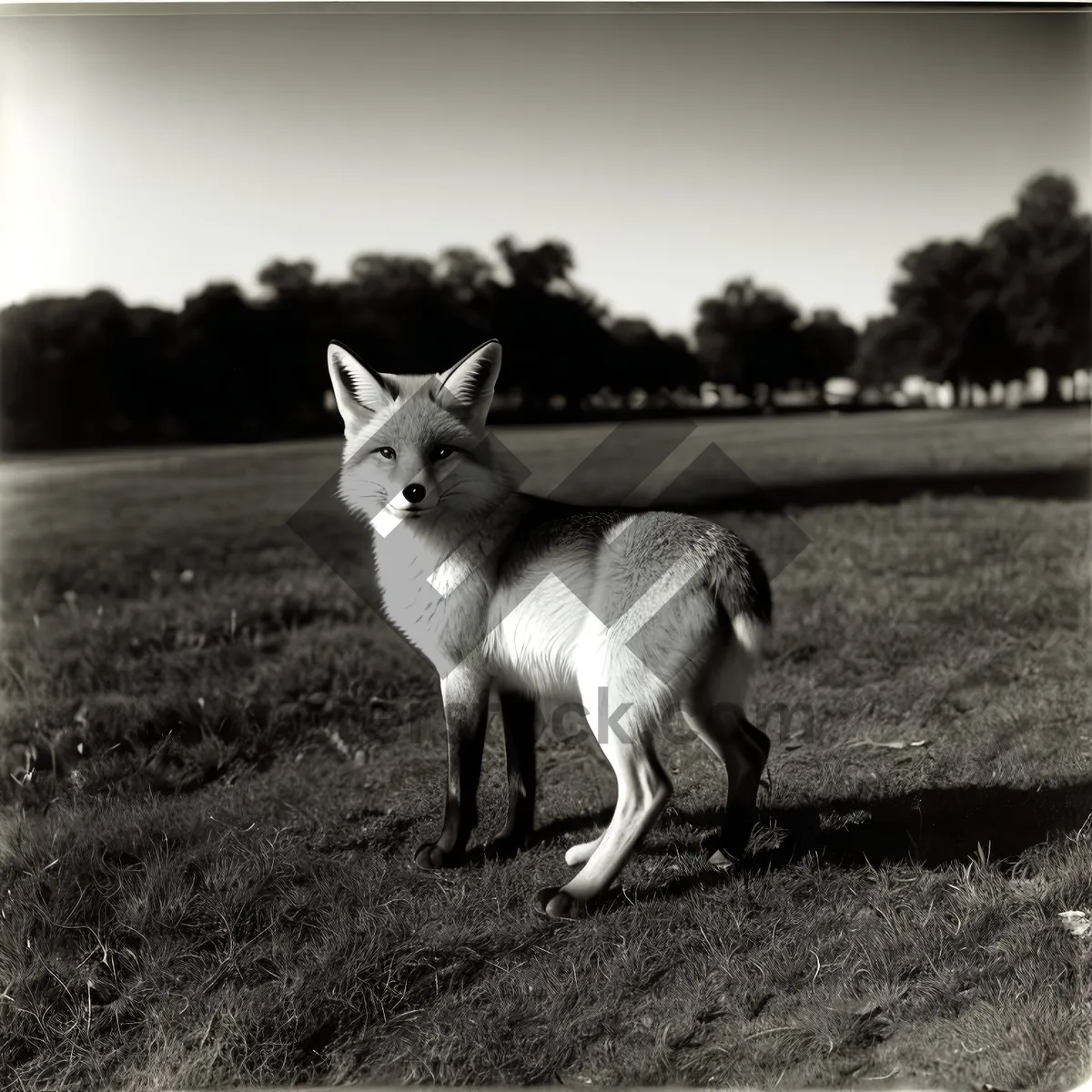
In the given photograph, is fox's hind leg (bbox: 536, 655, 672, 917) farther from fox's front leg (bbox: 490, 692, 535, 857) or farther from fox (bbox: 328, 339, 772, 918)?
fox's front leg (bbox: 490, 692, 535, 857)

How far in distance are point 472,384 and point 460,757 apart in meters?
1.48

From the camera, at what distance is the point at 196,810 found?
461 centimetres

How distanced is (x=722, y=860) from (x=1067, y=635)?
3.07 m

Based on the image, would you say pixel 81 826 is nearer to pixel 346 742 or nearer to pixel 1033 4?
pixel 346 742

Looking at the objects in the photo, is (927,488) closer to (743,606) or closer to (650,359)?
(650,359)

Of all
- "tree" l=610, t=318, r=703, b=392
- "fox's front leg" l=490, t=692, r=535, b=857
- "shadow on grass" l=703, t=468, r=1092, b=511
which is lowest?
"fox's front leg" l=490, t=692, r=535, b=857

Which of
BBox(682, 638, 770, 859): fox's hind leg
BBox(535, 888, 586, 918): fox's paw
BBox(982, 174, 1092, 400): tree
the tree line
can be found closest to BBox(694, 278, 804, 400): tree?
the tree line

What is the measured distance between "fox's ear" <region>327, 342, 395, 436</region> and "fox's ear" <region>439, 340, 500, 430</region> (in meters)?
0.23

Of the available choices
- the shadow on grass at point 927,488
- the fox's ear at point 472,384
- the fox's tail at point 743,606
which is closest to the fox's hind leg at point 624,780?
the fox's tail at point 743,606

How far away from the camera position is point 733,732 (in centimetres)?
382

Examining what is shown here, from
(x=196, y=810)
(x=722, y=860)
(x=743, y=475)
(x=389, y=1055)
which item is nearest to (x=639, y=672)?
(x=722, y=860)

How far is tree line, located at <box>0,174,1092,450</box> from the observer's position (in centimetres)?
625

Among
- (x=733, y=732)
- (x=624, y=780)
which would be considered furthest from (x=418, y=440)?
(x=733, y=732)

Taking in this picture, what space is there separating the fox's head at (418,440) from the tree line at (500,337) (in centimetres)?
245
